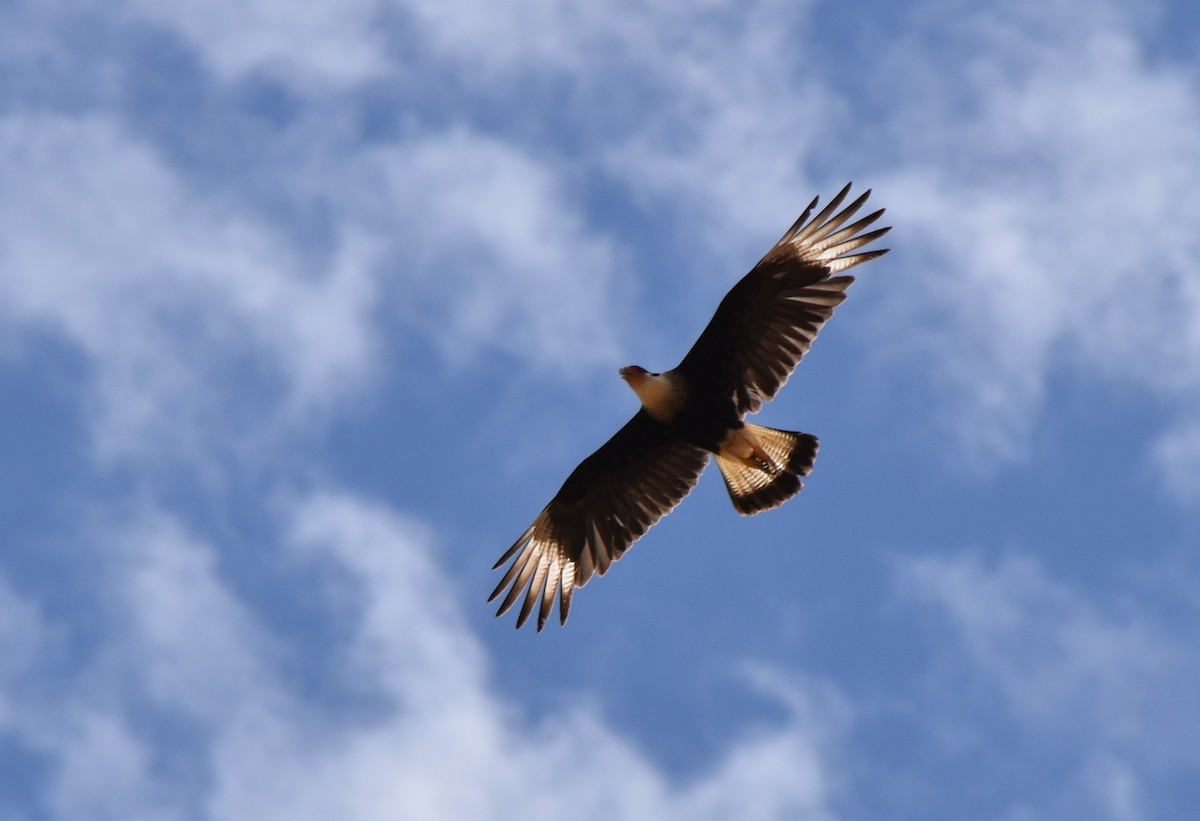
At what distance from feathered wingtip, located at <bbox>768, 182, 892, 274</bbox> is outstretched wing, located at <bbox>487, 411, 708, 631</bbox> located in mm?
1884

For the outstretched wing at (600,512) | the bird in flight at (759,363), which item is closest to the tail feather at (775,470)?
the bird in flight at (759,363)

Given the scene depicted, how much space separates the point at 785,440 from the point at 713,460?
0.85m

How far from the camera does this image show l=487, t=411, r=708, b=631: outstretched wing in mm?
14609

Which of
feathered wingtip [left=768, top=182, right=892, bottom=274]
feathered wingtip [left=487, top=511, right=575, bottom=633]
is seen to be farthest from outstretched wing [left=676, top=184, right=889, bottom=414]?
feathered wingtip [left=487, top=511, right=575, bottom=633]

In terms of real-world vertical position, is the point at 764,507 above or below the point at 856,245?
below

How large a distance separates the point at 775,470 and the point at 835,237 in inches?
75.8

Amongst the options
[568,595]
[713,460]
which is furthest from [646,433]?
[568,595]

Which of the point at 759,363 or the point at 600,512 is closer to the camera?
the point at 759,363

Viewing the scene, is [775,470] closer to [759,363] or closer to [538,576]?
[759,363]

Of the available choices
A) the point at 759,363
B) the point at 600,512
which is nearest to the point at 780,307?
the point at 759,363

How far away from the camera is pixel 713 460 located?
14672mm

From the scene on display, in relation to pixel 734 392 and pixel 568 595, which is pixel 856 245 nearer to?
pixel 734 392

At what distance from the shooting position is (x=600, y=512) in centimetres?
1483

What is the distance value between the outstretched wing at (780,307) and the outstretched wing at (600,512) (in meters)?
0.81
